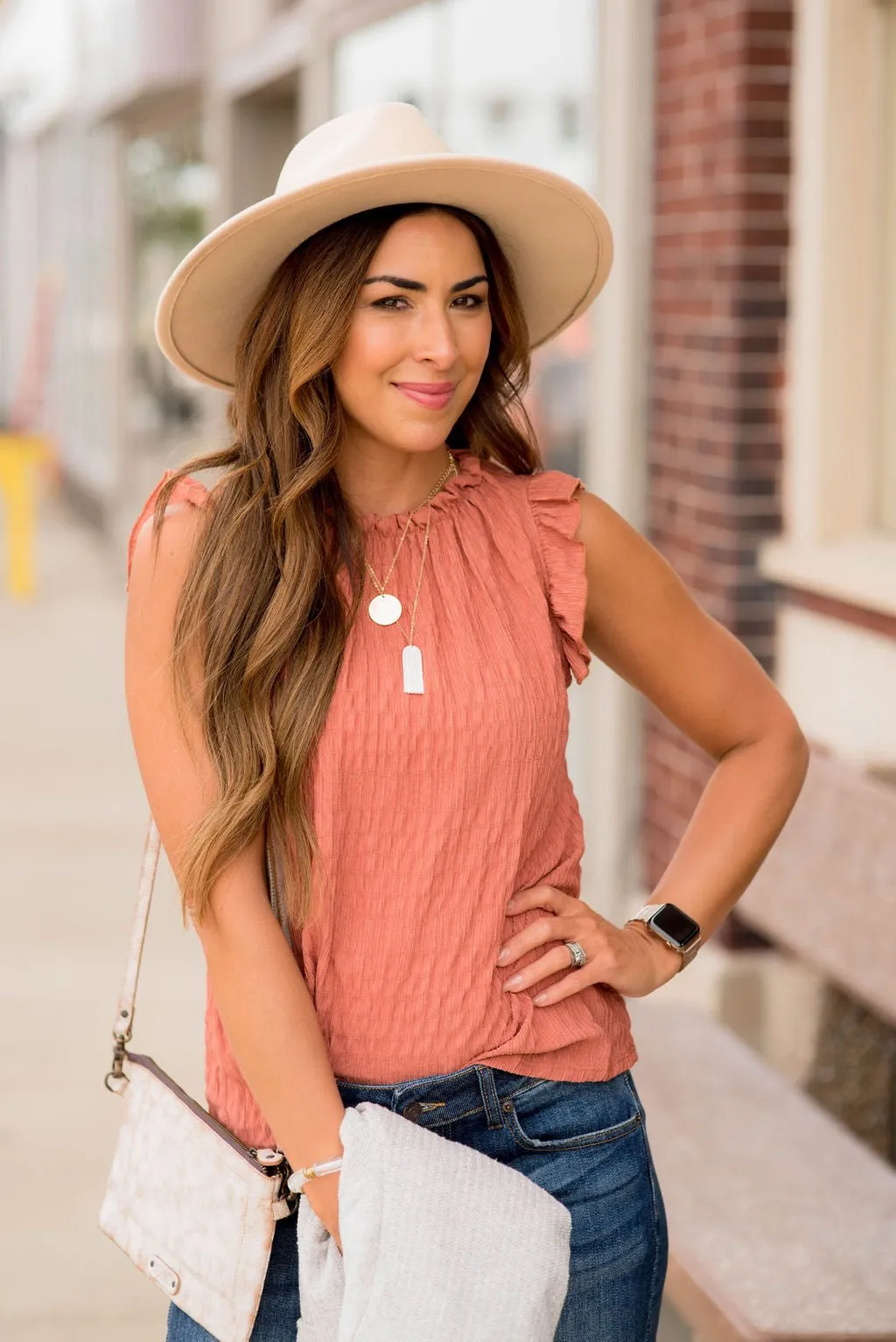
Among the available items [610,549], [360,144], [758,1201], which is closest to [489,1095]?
[610,549]

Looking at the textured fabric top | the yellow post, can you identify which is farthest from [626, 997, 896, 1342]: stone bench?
the yellow post

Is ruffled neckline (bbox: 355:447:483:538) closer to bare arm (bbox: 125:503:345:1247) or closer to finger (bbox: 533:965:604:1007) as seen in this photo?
bare arm (bbox: 125:503:345:1247)

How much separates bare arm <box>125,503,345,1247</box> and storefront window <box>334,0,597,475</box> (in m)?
3.60

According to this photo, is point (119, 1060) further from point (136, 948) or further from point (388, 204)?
point (388, 204)

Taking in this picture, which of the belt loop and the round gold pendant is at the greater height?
the round gold pendant

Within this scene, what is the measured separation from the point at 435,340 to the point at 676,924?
0.84 metres

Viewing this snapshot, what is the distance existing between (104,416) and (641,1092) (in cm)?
1393

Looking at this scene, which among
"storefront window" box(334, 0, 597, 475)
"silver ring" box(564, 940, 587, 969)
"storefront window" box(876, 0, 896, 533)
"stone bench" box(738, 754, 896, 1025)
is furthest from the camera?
"storefront window" box(334, 0, 597, 475)

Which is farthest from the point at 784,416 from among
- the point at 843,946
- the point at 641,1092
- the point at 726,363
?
the point at 641,1092

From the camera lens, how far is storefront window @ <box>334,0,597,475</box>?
5.89 metres

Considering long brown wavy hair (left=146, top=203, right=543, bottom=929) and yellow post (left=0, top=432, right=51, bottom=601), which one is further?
yellow post (left=0, top=432, right=51, bottom=601)

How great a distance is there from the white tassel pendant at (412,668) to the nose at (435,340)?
33cm

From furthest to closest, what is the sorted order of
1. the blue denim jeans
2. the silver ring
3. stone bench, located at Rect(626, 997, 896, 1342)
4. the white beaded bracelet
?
1. stone bench, located at Rect(626, 997, 896, 1342)
2. the silver ring
3. the blue denim jeans
4. the white beaded bracelet

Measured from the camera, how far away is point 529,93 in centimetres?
621
